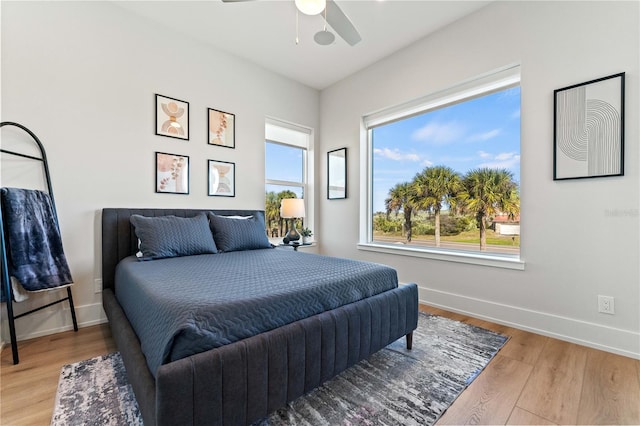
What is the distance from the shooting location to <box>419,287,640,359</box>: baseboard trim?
1.91 m

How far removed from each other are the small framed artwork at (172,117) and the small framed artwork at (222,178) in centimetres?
42

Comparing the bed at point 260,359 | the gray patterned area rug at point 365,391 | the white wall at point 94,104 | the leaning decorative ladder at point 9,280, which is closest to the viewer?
the bed at point 260,359

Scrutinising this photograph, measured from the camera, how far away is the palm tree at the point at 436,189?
3.02 meters

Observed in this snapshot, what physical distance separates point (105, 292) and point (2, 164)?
3.98ft

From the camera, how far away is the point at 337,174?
400cm

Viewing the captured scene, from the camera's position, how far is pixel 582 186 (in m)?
2.08

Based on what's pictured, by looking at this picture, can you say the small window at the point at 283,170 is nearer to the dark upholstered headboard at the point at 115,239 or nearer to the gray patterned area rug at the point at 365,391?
the dark upholstered headboard at the point at 115,239

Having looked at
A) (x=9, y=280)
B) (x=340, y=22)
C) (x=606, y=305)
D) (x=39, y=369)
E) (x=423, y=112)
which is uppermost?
(x=340, y=22)

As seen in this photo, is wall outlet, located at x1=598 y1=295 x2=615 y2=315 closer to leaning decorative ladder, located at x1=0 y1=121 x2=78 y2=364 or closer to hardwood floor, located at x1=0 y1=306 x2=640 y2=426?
hardwood floor, located at x1=0 y1=306 x2=640 y2=426

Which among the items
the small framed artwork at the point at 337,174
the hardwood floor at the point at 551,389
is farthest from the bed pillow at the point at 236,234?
the hardwood floor at the point at 551,389

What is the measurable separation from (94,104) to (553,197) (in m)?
3.95

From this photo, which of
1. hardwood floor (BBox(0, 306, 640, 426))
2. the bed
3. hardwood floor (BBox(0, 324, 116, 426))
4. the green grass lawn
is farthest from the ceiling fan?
hardwood floor (BBox(0, 324, 116, 426))

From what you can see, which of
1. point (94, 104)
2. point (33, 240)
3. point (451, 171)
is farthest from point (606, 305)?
point (94, 104)

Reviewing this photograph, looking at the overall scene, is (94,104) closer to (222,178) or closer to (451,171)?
(222,178)
